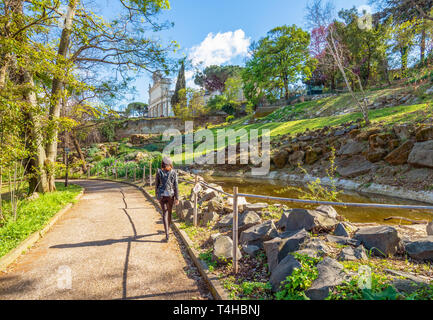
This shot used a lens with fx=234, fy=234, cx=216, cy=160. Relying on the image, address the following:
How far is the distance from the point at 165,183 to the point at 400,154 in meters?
10.0

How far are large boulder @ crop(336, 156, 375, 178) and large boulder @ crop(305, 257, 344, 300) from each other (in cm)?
978

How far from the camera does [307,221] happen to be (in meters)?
4.00

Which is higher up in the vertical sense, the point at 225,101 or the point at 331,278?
the point at 225,101

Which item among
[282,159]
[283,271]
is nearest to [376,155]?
[282,159]

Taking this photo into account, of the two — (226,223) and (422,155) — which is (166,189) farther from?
(422,155)

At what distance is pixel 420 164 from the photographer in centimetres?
882

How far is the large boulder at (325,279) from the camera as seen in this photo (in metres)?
2.31

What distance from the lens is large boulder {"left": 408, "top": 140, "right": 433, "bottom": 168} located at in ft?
28.2

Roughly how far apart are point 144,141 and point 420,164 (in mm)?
33785

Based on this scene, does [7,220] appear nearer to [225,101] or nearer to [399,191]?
[399,191]

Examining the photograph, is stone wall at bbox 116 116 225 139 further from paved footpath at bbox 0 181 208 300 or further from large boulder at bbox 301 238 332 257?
large boulder at bbox 301 238 332 257
